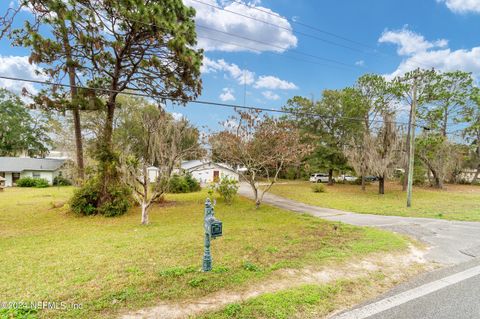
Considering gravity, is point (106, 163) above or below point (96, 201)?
above

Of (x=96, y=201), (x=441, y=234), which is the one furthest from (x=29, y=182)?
(x=441, y=234)

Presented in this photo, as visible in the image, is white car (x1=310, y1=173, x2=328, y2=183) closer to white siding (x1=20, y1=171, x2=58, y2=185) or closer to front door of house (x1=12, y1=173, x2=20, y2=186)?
white siding (x1=20, y1=171, x2=58, y2=185)

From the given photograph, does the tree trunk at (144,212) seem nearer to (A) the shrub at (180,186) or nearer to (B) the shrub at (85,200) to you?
(B) the shrub at (85,200)

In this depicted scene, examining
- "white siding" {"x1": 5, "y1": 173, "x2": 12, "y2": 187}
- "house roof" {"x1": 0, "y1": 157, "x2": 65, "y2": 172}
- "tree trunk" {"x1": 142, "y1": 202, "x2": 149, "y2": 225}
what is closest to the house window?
"white siding" {"x1": 5, "y1": 173, "x2": 12, "y2": 187}

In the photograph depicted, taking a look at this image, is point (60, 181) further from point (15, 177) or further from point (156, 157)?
point (156, 157)

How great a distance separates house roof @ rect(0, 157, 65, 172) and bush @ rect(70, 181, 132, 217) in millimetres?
23847

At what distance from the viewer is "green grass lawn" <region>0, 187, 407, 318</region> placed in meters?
3.39

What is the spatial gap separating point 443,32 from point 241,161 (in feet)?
44.6

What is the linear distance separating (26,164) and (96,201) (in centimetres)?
2546

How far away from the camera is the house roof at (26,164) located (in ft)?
91.9

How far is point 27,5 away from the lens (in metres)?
8.25

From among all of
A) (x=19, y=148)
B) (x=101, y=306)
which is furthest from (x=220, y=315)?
(x=19, y=148)

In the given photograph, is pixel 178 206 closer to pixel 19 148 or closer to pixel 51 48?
pixel 51 48

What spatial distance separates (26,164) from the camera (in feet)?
95.3
